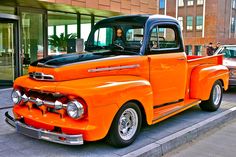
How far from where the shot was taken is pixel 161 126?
5430 mm

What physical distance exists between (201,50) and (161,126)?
36148mm

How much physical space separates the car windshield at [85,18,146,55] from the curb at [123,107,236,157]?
1503 millimetres

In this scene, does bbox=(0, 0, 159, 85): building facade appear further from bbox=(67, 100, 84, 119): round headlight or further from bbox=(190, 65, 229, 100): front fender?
bbox=(67, 100, 84, 119): round headlight

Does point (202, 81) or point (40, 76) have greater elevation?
point (40, 76)

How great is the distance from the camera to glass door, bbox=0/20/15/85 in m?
10.0

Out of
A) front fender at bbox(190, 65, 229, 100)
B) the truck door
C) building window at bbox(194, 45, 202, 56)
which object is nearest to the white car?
front fender at bbox(190, 65, 229, 100)

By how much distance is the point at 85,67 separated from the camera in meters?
4.17

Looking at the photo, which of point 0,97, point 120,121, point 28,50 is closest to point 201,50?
point 28,50

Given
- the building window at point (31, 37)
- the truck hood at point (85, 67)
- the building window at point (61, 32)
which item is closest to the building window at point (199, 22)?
the building window at point (61, 32)

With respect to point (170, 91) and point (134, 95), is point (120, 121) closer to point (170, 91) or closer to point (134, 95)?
point (134, 95)

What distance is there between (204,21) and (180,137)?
37.5m

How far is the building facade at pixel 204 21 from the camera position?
39.1 metres


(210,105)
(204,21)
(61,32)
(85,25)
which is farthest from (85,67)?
(204,21)

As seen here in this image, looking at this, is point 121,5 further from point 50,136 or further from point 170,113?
point 50,136
